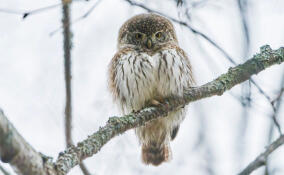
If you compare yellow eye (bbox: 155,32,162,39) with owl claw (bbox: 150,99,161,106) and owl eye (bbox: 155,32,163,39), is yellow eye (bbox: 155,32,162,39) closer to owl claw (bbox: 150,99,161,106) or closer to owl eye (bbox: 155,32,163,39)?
owl eye (bbox: 155,32,163,39)

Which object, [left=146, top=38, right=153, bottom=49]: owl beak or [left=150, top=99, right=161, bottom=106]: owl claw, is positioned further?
[left=146, top=38, right=153, bottom=49]: owl beak

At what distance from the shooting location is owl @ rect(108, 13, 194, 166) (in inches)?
167

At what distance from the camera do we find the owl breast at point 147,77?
4207 mm

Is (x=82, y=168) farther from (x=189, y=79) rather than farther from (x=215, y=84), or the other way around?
(x=189, y=79)

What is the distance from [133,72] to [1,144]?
271 cm

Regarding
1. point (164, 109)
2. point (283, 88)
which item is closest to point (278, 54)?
point (283, 88)

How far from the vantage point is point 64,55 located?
2.81 m

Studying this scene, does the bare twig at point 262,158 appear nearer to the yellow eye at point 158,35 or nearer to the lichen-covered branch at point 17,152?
the lichen-covered branch at point 17,152

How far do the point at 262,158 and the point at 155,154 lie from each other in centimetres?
284

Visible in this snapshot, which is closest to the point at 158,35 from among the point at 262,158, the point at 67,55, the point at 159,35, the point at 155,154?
the point at 159,35

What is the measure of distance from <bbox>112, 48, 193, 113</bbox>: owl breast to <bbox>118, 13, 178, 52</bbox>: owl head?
0.92 ft

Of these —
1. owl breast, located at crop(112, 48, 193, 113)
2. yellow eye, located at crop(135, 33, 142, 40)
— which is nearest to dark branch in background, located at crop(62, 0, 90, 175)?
owl breast, located at crop(112, 48, 193, 113)

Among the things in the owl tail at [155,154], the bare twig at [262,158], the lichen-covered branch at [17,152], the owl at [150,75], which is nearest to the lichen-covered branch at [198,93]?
the owl at [150,75]

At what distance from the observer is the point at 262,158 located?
89.0 inches
